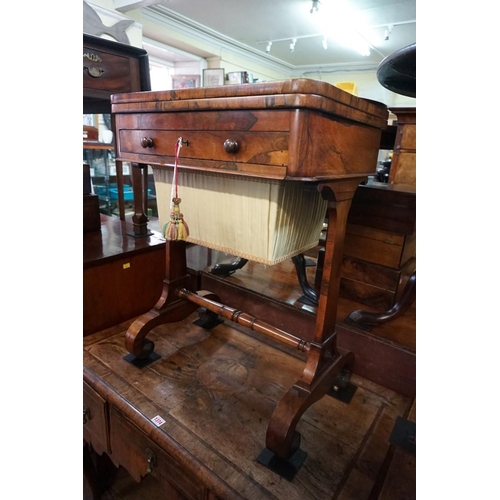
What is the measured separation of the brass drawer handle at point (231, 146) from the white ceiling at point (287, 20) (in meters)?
2.39

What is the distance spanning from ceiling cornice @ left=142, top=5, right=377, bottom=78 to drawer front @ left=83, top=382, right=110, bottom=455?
3.59 meters

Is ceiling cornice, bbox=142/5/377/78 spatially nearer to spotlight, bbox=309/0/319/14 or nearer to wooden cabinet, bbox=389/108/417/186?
spotlight, bbox=309/0/319/14

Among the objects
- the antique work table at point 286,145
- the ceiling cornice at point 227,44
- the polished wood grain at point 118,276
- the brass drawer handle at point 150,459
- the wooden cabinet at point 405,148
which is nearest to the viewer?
the antique work table at point 286,145

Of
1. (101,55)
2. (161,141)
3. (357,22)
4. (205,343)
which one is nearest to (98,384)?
(205,343)

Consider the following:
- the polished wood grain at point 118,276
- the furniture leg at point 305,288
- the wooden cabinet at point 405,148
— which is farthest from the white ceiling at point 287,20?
the furniture leg at point 305,288

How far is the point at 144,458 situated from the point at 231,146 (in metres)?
0.67

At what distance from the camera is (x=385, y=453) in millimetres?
652

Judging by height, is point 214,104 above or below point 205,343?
above

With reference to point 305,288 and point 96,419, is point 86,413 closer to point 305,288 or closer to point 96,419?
point 96,419

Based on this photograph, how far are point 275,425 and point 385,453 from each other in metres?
0.23

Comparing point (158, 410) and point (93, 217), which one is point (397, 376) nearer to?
point (158, 410)

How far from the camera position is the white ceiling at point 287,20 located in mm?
3090

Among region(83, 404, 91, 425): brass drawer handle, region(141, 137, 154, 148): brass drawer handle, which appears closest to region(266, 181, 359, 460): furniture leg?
region(141, 137, 154, 148): brass drawer handle

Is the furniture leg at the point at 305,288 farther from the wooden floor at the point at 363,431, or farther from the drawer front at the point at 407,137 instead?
the drawer front at the point at 407,137
